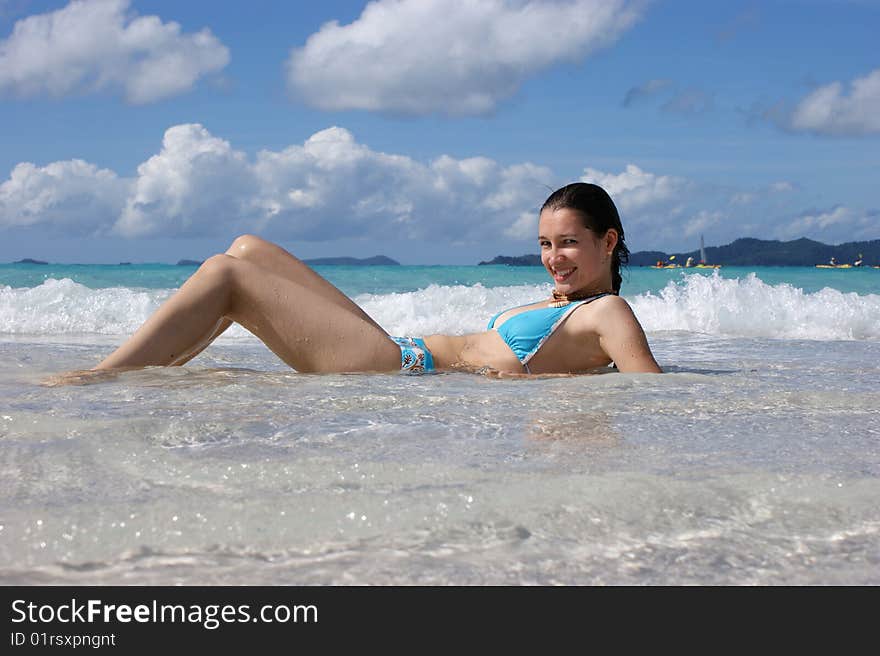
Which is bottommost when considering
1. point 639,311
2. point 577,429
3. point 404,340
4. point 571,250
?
point 577,429

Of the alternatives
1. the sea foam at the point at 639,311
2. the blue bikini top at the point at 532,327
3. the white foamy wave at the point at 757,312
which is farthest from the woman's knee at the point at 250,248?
the white foamy wave at the point at 757,312

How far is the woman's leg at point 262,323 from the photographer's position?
406 centimetres

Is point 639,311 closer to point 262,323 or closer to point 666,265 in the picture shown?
point 262,323

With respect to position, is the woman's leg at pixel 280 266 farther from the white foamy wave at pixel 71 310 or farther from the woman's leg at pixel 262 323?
the white foamy wave at pixel 71 310

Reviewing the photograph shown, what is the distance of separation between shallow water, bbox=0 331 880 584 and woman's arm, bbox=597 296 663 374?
452 millimetres

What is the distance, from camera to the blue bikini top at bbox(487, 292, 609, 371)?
4320 millimetres

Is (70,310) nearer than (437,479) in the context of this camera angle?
No

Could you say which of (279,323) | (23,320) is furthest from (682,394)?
(23,320)

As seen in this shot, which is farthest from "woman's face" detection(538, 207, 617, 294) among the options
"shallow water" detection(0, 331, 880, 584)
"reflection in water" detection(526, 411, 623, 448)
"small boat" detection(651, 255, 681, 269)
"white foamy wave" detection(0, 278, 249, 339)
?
"small boat" detection(651, 255, 681, 269)

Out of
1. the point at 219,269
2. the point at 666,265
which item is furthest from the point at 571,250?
the point at 666,265

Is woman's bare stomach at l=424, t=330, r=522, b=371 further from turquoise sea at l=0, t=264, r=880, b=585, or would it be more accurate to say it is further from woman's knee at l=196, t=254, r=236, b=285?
woman's knee at l=196, t=254, r=236, b=285

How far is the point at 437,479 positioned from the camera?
7.22ft

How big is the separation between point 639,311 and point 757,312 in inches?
63.7
